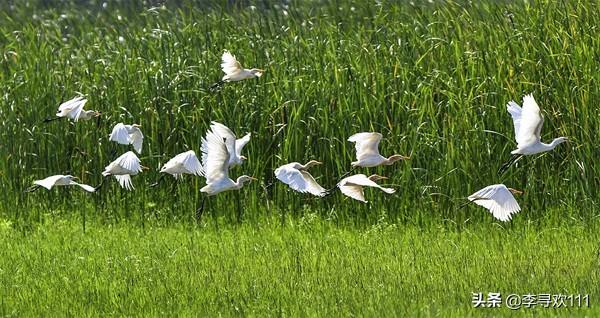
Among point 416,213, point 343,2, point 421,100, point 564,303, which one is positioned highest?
point 343,2

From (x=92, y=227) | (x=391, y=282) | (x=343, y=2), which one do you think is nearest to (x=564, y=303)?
(x=391, y=282)

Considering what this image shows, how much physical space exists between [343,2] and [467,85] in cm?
335

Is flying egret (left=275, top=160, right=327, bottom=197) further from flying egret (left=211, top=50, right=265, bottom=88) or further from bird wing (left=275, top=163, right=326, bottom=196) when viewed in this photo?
flying egret (left=211, top=50, right=265, bottom=88)

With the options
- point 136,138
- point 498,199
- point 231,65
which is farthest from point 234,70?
point 498,199

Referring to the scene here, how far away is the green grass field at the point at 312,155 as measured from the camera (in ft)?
28.9

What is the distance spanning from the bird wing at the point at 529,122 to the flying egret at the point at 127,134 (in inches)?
118

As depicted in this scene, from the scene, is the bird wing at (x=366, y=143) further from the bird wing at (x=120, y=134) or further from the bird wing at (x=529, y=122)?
the bird wing at (x=120, y=134)

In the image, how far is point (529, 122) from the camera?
29.1 ft

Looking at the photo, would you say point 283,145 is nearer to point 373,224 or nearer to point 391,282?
point 373,224

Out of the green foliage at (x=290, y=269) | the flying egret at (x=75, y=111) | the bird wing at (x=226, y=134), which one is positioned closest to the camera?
the green foliage at (x=290, y=269)

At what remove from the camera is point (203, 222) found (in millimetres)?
11234

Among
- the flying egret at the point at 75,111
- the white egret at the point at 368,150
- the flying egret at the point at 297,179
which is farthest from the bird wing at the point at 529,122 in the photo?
the flying egret at the point at 75,111

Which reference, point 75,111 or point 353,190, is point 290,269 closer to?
point 353,190

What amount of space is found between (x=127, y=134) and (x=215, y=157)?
1447mm
